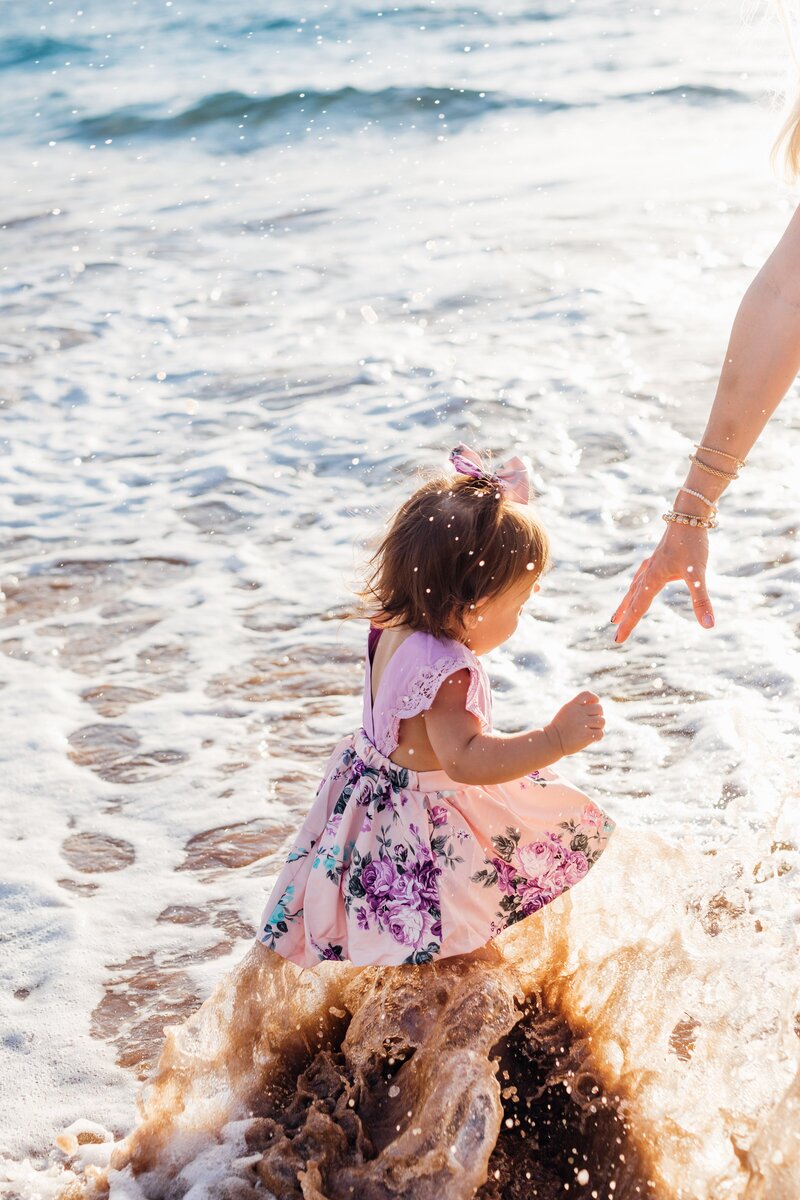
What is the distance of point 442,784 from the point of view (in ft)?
8.36

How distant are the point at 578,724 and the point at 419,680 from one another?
1.10ft

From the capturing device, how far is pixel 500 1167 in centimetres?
233

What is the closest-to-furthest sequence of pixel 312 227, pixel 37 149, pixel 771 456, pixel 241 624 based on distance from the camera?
1. pixel 241 624
2. pixel 771 456
3. pixel 312 227
4. pixel 37 149

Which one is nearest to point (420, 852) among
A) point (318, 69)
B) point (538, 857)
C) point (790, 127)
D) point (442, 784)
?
point (442, 784)

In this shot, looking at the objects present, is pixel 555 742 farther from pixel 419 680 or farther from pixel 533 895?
pixel 533 895

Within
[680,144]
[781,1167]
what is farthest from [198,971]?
[680,144]

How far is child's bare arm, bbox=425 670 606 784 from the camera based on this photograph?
2.34 metres

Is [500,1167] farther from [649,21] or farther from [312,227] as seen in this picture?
[649,21]

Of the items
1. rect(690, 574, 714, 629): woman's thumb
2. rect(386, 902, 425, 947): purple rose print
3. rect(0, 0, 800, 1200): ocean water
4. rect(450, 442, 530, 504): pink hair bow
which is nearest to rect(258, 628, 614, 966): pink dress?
rect(386, 902, 425, 947): purple rose print

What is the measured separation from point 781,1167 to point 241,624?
3066mm

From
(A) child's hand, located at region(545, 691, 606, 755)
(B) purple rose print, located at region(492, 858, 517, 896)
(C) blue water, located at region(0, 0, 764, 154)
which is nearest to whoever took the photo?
(A) child's hand, located at region(545, 691, 606, 755)

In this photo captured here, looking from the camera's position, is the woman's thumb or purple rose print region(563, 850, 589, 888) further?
purple rose print region(563, 850, 589, 888)

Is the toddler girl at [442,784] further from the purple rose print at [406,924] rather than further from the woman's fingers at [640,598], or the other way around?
the woman's fingers at [640,598]

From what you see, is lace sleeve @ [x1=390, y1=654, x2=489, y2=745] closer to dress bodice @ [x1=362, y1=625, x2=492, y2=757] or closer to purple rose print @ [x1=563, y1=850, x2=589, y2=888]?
dress bodice @ [x1=362, y1=625, x2=492, y2=757]
